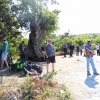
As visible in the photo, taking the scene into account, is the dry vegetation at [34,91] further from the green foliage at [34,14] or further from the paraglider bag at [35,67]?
the green foliage at [34,14]

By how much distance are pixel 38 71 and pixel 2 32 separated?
6.76 metres

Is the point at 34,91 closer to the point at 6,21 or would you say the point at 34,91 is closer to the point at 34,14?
the point at 6,21

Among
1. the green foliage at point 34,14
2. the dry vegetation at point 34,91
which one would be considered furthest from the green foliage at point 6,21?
the dry vegetation at point 34,91

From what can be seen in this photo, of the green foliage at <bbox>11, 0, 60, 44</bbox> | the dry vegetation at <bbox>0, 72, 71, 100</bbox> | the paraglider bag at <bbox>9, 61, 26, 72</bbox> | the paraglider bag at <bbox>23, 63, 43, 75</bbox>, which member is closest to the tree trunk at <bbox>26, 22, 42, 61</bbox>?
the green foliage at <bbox>11, 0, 60, 44</bbox>

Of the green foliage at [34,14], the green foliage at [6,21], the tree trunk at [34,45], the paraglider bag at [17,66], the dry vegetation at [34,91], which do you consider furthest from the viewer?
the tree trunk at [34,45]

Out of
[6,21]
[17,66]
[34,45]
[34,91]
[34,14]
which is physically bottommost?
[34,91]

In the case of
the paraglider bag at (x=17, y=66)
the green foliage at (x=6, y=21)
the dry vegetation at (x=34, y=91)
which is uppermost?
the green foliage at (x=6, y=21)

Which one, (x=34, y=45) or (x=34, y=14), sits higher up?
(x=34, y=14)

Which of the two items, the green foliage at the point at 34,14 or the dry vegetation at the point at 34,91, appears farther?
the green foliage at the point at 34,14

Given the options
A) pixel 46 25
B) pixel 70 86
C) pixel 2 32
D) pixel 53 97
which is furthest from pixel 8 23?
pixel 53 97

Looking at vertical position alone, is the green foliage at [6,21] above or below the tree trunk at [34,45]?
above

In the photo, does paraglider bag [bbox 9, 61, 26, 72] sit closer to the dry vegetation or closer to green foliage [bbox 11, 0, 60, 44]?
the dry vegetation

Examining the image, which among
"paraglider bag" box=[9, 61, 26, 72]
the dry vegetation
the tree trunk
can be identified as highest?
the tree trunk

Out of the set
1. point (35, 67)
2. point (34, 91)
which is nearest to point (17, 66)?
point (35, 67)
